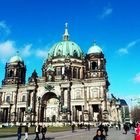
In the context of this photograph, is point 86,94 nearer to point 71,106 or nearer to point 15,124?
point 71,106

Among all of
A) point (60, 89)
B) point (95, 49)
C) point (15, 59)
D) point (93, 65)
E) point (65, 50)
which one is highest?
point (65, 50)

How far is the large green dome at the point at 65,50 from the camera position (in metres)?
86.6

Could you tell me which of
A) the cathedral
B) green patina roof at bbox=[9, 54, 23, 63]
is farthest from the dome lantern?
green patina roof at bbox=[9, 54, 23, 63]

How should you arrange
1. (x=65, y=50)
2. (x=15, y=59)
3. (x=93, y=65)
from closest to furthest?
(x=93, y=65) → (x=15, y=59) → (x=65, y=50)

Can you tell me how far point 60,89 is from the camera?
251ft

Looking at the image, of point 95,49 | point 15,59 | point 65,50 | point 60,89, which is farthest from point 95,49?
point 15,59

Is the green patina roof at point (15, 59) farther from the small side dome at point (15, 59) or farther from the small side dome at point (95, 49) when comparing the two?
the small side dome at point (95, 49)

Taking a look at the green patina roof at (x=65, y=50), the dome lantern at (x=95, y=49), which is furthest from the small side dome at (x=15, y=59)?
the dome lantern at (x=95, y=49)

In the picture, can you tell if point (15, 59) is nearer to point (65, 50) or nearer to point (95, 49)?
point (65, 50)

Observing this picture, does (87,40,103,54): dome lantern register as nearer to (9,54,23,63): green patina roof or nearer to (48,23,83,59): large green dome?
(48,23,83,59): large green dome

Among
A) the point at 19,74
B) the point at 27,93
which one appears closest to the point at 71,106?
the point at 27,93

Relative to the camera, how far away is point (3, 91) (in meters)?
84.2

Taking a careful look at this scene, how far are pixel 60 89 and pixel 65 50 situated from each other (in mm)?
16457

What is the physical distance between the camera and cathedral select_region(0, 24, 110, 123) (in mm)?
72312
